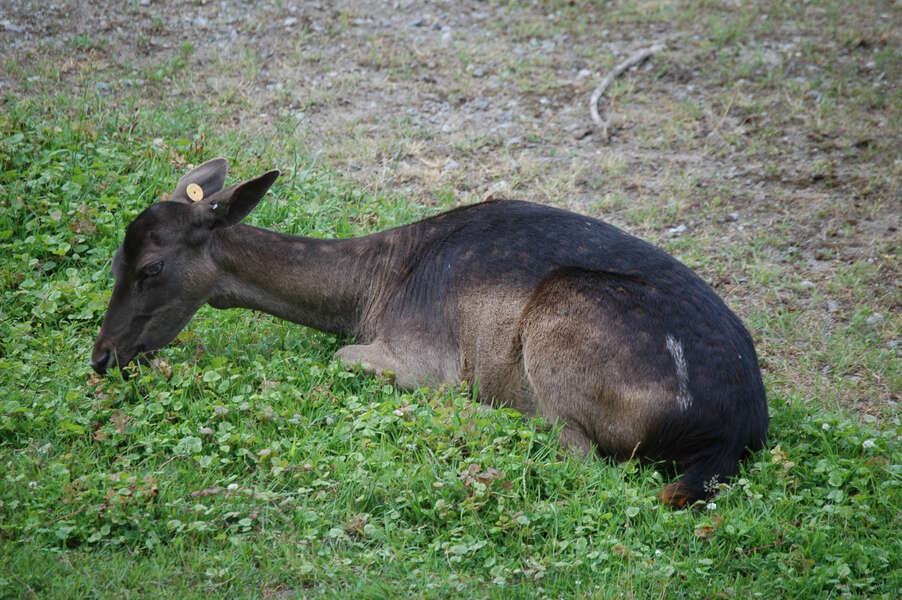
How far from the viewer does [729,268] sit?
798 cm

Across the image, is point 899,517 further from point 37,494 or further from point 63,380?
point 63,380

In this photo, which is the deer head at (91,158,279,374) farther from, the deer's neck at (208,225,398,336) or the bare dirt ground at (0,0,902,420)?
the bare dirt ground at (0,0,902,420)

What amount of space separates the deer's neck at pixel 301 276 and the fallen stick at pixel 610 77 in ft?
12.6

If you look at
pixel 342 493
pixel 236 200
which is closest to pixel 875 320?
pixel 342 493

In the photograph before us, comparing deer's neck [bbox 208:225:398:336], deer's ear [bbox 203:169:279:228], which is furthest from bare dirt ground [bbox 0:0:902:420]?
deer's ear [bbox 203:169:279:228]

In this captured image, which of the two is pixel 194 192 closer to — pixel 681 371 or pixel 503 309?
pixel 503 309

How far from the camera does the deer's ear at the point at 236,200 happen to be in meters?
6.24

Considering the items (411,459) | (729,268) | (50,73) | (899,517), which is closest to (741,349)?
(899,517)

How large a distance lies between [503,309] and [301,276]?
155cm

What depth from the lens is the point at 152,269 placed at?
6234 mm

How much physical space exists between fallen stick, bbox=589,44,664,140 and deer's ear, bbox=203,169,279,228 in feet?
14.8

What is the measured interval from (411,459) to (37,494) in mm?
1933

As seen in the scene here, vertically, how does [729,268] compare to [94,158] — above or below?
below

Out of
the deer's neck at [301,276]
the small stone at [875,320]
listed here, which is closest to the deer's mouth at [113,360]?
the deer's neck at [301,276]
